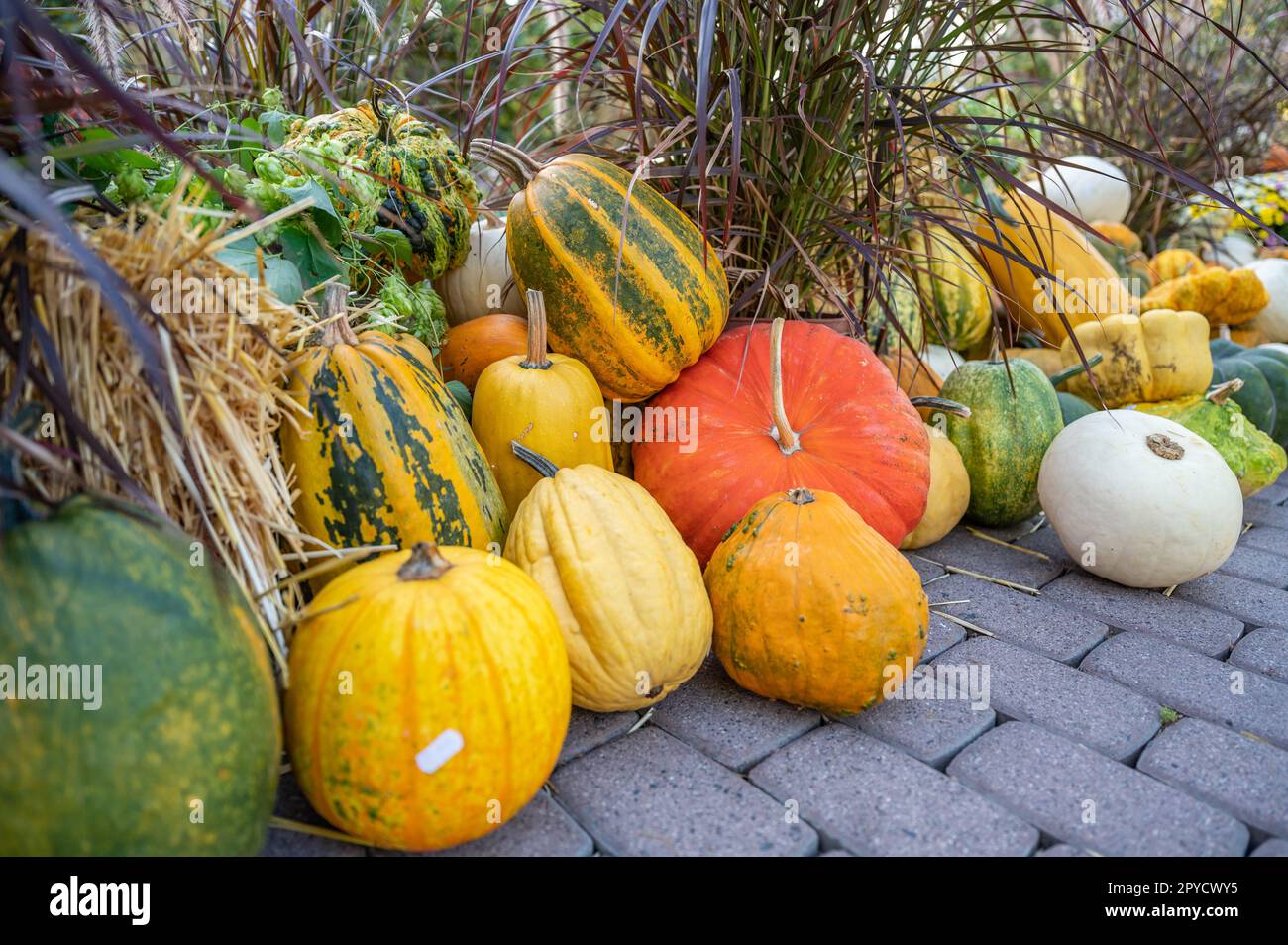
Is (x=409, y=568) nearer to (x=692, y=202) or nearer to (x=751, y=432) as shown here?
(x=751, y=432)

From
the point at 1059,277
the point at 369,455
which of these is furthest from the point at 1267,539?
the point at 369,455

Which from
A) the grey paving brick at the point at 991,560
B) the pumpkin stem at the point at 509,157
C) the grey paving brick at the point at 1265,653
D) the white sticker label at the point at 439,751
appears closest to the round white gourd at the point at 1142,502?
the grey paving brick at the point at 991,560

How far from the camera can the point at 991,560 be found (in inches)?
102

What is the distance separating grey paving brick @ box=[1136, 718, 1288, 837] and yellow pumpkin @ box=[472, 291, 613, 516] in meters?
1.36

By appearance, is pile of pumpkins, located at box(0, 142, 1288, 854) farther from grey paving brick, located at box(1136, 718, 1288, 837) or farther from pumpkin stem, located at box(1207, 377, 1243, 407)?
grey paving brick, located at box(1136, 718, 1288, 837)

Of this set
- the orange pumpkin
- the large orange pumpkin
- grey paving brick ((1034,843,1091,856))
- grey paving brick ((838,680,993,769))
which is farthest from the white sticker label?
the orange pumpkin

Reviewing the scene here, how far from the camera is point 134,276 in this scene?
141 centimetres

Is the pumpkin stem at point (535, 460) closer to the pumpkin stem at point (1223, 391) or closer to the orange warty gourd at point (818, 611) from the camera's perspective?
the orange warty gourd at point (818, 611)

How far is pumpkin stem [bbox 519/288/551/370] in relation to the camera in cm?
214

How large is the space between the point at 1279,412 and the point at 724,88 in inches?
99.9

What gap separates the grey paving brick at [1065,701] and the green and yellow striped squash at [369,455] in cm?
117

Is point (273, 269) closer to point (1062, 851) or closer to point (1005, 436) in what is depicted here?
point (1062, 851)

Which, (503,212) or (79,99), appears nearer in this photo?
(79,99)
